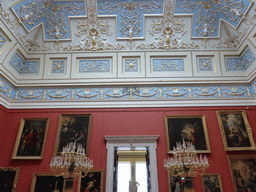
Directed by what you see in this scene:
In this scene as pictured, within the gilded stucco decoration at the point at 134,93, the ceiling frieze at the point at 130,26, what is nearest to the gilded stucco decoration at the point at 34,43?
the ceiling frieze at the point at 130,26

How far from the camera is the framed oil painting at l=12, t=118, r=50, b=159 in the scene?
830cm

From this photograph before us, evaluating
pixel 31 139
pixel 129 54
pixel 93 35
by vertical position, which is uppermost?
pixel 93 35

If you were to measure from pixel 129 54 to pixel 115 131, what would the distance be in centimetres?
363

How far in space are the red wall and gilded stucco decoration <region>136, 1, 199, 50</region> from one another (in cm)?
301

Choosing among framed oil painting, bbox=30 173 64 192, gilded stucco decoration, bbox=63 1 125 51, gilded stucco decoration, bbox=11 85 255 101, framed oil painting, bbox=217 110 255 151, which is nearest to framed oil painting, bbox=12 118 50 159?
framed oil painting, bbox=30 173 64 192

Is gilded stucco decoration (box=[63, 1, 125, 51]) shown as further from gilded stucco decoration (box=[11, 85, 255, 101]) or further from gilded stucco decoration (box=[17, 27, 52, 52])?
gilded stucco decoration (box=[11, 85, 255, 101])

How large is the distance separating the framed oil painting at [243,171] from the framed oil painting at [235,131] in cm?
36

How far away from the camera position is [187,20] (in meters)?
9.78

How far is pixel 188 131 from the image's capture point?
28.3ft

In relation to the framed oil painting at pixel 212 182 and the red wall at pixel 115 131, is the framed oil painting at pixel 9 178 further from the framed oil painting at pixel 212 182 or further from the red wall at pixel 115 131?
the framed oil painting at pixel 212 182

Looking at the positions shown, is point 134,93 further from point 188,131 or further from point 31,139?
point 31,139

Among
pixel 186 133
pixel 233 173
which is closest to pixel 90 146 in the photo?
pixel 186 133

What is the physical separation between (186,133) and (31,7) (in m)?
7.98

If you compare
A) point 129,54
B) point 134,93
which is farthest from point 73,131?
point 129,54
